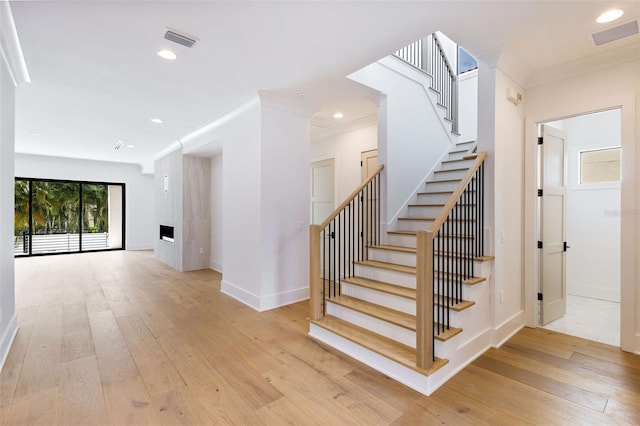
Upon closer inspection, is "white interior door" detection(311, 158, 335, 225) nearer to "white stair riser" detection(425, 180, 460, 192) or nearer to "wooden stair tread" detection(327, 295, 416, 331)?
"white stair riser" detection(425, 180, 460, 192)

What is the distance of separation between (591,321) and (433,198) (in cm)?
229

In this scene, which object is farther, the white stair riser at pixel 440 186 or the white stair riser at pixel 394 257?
the white stair riser at pixel 440 186

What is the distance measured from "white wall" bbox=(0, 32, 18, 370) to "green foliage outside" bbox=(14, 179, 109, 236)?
684cm

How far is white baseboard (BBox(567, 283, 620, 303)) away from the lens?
420 centimetres

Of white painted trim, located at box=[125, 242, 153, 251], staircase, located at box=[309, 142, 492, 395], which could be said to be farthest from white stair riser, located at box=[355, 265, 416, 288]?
white painted trim, located at box=[125, 242, 153, 251]

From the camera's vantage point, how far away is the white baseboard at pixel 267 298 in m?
3.84

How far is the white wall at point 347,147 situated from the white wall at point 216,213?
7.36 ft

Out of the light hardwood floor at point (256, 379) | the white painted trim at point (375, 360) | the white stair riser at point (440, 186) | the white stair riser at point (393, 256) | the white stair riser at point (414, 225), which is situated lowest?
the light hardwood floor at point (256, 379)

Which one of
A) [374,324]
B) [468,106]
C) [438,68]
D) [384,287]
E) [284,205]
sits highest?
[438,68]

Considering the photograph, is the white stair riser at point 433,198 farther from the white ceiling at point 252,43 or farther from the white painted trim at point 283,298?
the white painted trim at point 283,298

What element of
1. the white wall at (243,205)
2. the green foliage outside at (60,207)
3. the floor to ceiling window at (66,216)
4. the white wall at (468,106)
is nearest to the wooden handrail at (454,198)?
the white wall at (243,205)

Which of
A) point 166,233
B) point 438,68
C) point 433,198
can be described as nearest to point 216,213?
point 166,233

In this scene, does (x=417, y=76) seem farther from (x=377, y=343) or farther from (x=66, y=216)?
(x=66, y=216)

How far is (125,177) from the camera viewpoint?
Result: 930 cm
